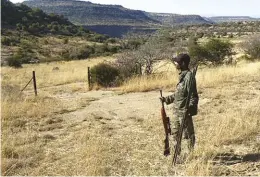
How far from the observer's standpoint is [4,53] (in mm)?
47281

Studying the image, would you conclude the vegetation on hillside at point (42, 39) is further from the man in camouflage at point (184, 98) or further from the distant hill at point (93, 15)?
the distant hill at point (93, 15)

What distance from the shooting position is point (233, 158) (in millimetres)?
6730

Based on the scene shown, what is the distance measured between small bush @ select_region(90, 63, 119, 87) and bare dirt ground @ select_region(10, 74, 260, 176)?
4.45 meters

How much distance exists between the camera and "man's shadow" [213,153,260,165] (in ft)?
21.5

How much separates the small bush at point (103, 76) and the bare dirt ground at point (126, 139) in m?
4.45

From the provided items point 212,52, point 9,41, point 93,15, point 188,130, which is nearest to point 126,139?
point 188,130

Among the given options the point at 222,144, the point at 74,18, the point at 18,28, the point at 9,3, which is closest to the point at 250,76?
the point at 222,144

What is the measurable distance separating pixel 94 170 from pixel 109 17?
144 metres

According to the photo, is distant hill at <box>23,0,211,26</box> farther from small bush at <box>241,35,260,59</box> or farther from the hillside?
small bush at <box>241,35,260,59</box>

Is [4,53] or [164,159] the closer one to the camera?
[164,159]

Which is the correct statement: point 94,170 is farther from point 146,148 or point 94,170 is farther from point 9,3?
point 9,3

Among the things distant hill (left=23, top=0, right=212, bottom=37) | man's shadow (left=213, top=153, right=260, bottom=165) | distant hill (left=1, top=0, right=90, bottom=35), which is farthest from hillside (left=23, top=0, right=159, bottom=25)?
man's shadow (left=213, top=153, right=260, bottom=165)

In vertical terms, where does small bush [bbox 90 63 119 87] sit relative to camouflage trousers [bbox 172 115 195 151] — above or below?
below

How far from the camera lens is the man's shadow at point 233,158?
6.54 metres
